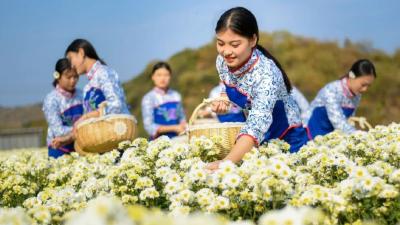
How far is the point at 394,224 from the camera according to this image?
3.22 metres

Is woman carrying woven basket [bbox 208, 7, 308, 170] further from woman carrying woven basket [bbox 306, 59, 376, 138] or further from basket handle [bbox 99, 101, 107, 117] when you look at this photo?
woman carrying woven basket [bbox 306, 59, 376, 138]

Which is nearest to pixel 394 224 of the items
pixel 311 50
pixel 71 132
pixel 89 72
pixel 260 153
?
pixel 260 153

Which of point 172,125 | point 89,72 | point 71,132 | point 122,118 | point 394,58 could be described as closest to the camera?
point 122,118

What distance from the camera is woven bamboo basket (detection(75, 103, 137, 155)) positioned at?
639cm

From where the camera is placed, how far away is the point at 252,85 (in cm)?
460

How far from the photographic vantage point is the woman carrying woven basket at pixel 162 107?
32.6ft

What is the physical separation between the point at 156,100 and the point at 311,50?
19395 millimetres

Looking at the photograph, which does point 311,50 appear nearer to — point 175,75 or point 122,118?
point 175,75

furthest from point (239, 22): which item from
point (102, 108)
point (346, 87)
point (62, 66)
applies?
point (346, 87)

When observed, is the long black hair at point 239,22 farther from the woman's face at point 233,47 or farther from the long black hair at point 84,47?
the long black hair at point 84,47

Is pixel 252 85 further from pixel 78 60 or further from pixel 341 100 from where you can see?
pixel 341 100

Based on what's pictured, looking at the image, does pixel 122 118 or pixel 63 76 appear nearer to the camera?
pixel 122 118

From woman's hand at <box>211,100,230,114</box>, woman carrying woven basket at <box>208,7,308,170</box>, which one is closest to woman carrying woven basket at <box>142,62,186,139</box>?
woman's hand at <box>211,100,230,114</box>

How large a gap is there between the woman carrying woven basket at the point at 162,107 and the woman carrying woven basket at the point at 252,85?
485cm
